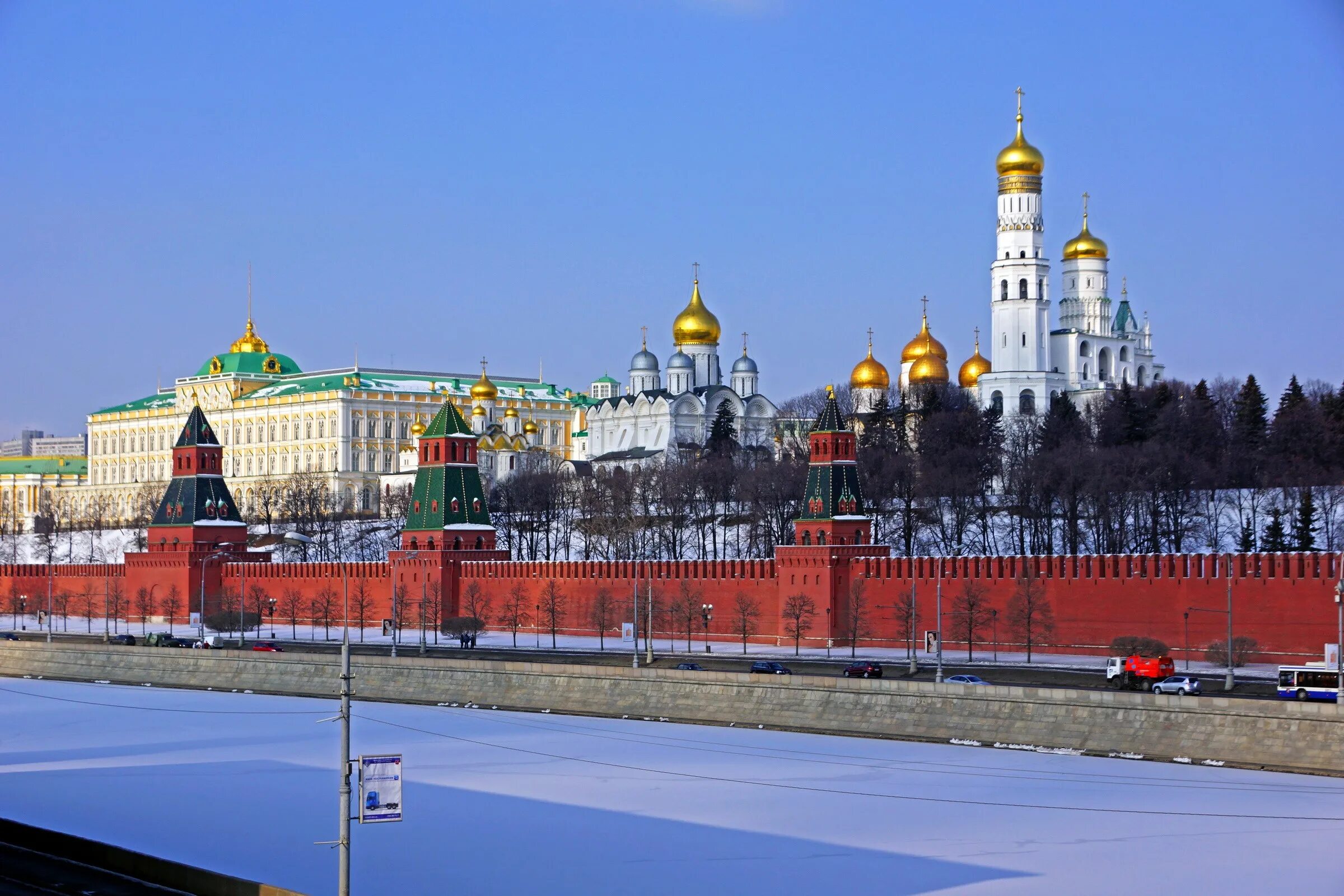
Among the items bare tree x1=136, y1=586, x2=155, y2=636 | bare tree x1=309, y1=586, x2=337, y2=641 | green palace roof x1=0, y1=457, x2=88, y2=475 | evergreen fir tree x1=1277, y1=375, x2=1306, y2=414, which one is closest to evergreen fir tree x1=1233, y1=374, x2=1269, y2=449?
evergreen fir tree x1=1277, y1=375, x2=1306, y2=414

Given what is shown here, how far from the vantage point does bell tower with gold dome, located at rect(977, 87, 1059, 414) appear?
7362cm

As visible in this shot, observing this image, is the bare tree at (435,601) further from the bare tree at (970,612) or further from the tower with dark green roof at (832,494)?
the bare tree at (970,612)

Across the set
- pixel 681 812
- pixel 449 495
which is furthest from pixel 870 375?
pixel 681 812

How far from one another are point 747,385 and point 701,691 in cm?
5551

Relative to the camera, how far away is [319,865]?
874 inches

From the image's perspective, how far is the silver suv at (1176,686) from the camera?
32344 mm

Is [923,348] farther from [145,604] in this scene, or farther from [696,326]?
[145,604]

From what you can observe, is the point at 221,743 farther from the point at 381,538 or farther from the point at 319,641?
the point at 381,538

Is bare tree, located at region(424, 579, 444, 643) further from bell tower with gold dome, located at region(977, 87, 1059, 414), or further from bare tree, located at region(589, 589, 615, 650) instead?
bell tower with gold dome, located at region(977, 87, 1059, 414)

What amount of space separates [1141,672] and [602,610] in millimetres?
18084

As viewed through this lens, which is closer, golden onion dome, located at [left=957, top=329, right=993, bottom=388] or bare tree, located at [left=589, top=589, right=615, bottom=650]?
bare tree, located at [left=589, top=589, right=615, bottom=650]

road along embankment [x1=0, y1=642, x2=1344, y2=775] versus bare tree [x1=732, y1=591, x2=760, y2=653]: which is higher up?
bare tree [x1=732, y1=591, x2=760, y2=653]

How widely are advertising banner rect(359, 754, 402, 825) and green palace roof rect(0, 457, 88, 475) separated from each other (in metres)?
110

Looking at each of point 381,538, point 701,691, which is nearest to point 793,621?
point 701,691
